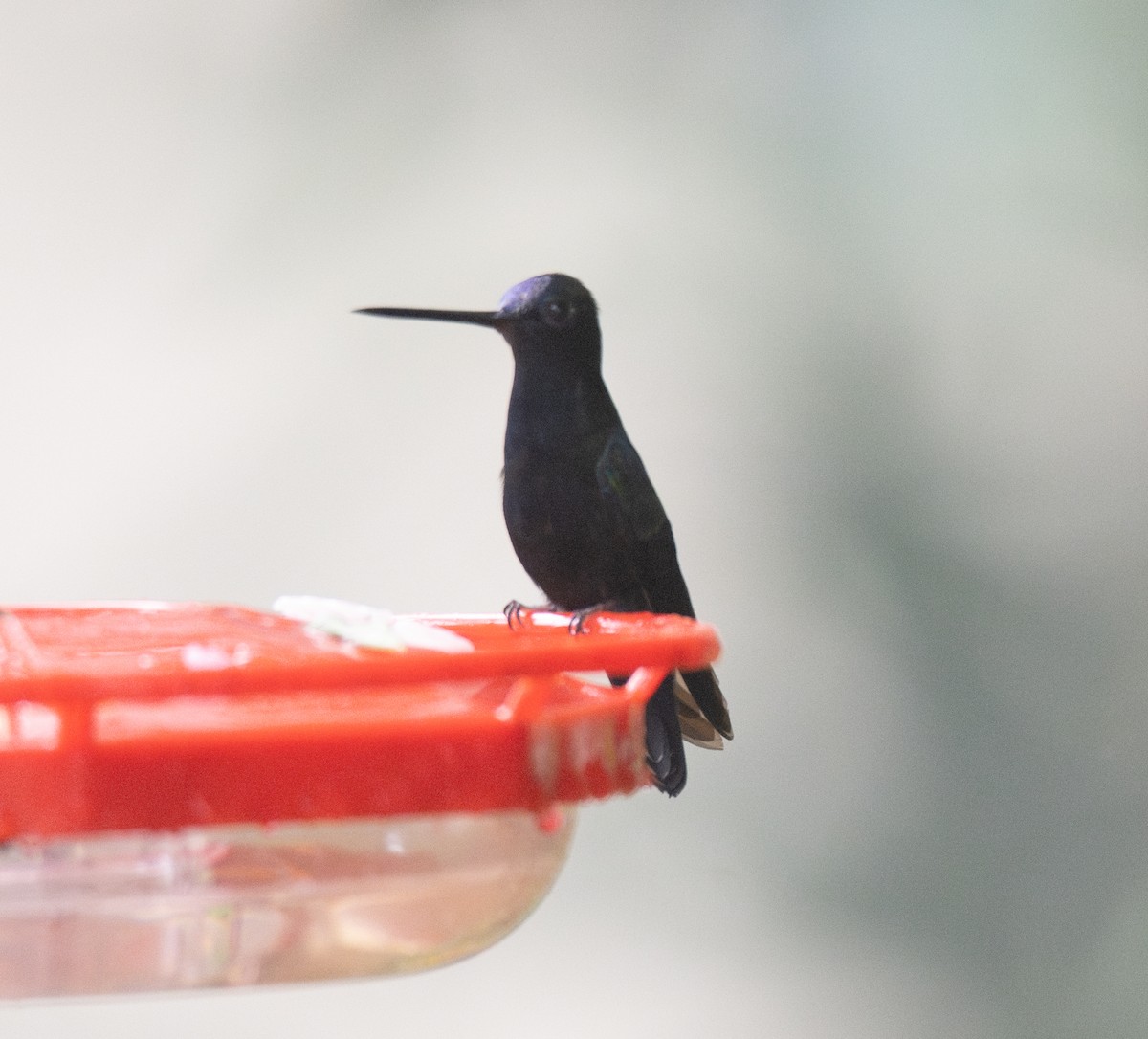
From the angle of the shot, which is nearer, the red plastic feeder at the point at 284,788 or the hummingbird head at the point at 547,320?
the red plastic feeder at the point at 284,788

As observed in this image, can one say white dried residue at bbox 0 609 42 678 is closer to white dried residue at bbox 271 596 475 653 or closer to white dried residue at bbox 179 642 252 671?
white dried residue at bbox 179 642 252 671

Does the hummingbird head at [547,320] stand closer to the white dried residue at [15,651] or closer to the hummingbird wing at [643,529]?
the hummingbird wing at [643,529]

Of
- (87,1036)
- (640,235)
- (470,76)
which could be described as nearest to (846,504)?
(640,235)

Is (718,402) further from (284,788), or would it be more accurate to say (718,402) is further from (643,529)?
(284,788)

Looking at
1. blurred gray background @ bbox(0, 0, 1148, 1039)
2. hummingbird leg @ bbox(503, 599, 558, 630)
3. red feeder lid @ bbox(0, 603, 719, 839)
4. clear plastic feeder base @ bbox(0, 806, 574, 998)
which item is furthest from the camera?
blurred gray background @ bbox(0, 0, 1148, 1039)

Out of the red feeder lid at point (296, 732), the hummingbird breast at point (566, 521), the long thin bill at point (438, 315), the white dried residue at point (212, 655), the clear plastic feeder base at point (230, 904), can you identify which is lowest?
the clear plastic feeder base at point (230, 904)

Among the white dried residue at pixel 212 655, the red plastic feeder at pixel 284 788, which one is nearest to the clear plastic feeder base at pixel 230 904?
the red plastic feeder at pixel 284 788

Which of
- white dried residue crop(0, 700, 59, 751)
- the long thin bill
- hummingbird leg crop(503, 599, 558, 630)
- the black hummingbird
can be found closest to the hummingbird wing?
the black hummingbird
